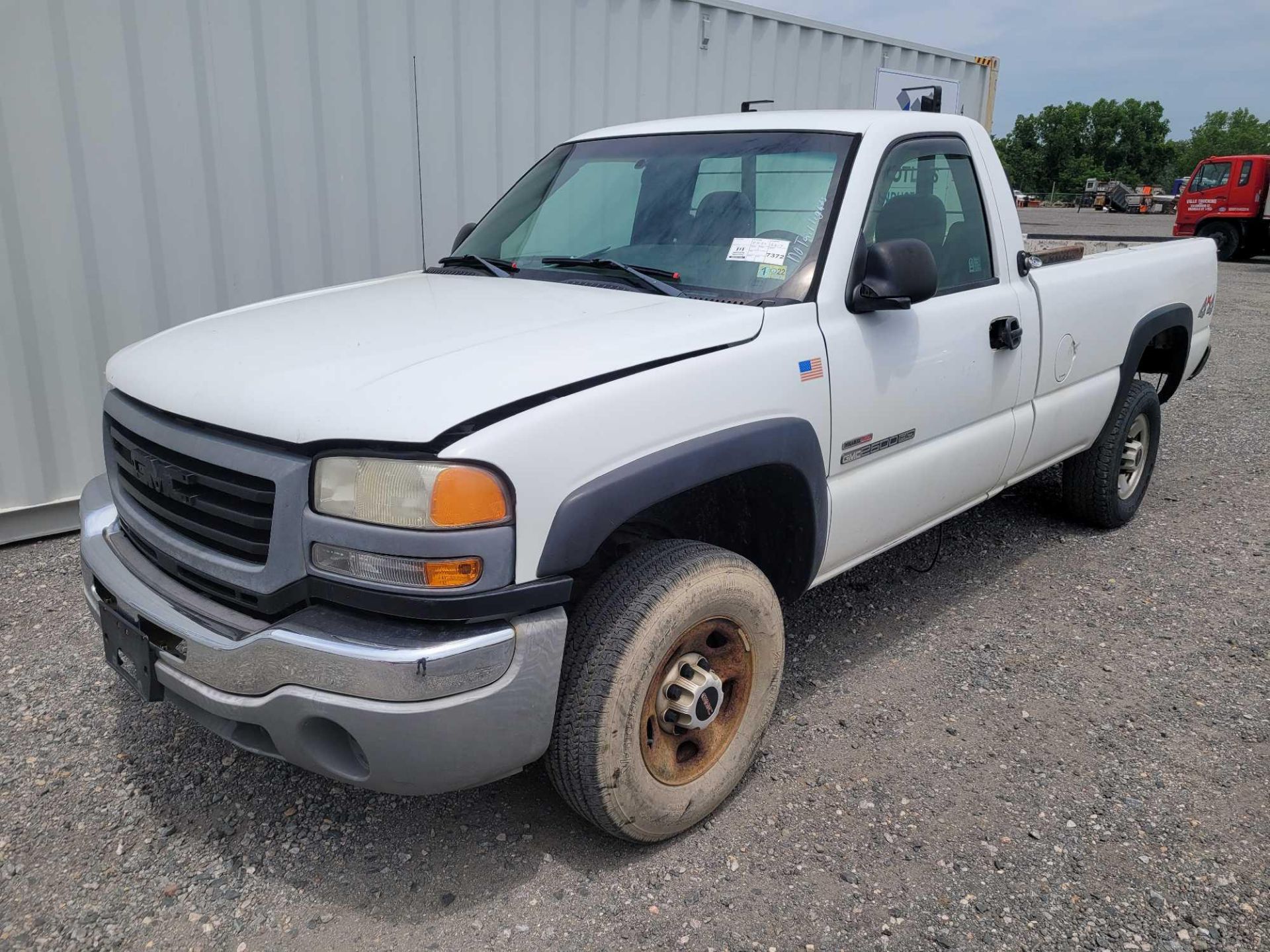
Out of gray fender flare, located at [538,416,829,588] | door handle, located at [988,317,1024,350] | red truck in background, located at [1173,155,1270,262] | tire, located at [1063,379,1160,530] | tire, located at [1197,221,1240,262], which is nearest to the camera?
gray fender flare, located at [538,416,829,588]

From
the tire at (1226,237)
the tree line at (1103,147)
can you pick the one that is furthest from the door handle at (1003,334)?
the tree line at (1103,147)

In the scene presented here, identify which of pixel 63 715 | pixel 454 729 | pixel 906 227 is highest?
pixel 906 227

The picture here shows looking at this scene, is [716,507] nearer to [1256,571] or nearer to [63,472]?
[1256,571]

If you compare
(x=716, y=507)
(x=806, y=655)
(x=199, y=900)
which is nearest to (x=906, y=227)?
(x=716, y=507)

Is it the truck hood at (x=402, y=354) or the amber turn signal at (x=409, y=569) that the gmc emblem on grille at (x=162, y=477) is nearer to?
the truck hood at (x=402, y=354)

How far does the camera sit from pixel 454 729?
6.80 feet

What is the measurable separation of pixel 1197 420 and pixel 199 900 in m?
7.53

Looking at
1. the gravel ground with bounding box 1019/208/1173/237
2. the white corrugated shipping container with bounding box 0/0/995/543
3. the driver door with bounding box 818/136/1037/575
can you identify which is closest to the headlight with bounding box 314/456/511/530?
the driver door with bounding box 818/136/1037/575

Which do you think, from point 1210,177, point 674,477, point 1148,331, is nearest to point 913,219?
point 674,477

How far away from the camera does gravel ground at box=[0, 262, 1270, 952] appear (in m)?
2.35

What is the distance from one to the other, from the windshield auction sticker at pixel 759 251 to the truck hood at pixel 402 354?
10.5 inches

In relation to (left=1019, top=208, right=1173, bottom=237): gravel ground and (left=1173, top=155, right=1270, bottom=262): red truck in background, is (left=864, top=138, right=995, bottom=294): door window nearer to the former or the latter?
(left=1173, top=155, right=1270, bottom=262): red truck in background

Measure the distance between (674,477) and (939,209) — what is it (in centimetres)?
180

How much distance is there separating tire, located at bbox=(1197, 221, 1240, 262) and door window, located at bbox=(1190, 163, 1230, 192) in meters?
0.82
